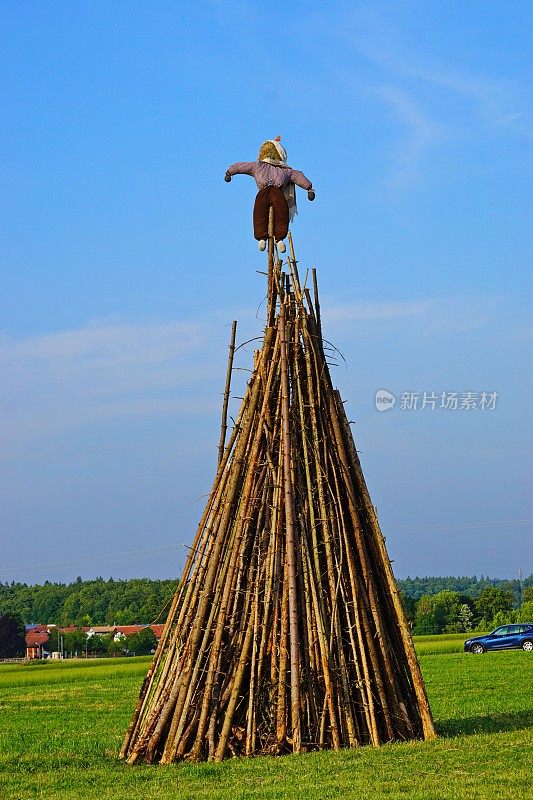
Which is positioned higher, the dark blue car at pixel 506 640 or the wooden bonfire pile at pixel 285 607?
the wooden bonfire pile at pixel 285 607

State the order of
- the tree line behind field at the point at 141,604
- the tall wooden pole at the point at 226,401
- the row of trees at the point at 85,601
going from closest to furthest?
the tall wooden pole at the point at 226,401 → the tree line behind field at the point at 141,604 → the row of trees at the point at 85,601

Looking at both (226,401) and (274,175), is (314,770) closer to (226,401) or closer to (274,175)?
(226,401)

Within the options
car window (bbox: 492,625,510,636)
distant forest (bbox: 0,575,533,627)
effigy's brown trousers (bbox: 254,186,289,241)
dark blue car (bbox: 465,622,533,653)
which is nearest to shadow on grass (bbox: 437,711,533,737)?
effigy's brown trousers (bbox: 254,186,289,241)

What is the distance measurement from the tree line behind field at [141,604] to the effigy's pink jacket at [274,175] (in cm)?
5125

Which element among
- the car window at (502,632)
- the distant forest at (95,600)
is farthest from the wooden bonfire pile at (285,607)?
A: the distant forest at (95,600)

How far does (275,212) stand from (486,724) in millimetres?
5375

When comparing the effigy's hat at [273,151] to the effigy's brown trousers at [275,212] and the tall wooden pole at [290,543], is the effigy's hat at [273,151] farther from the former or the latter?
the tall wooden pole at [290,543]

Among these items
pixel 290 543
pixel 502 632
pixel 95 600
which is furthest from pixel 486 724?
pixel 95 600

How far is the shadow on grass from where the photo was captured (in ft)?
31.9

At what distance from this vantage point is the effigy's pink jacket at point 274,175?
1035cm

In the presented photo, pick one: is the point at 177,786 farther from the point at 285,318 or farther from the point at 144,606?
the point at 144,606

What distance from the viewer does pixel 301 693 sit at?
8406 mm

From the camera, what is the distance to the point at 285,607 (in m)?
8.59

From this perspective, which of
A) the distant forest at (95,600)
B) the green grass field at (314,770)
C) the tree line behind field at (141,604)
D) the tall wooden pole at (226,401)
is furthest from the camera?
the distant forest at (95,600)
